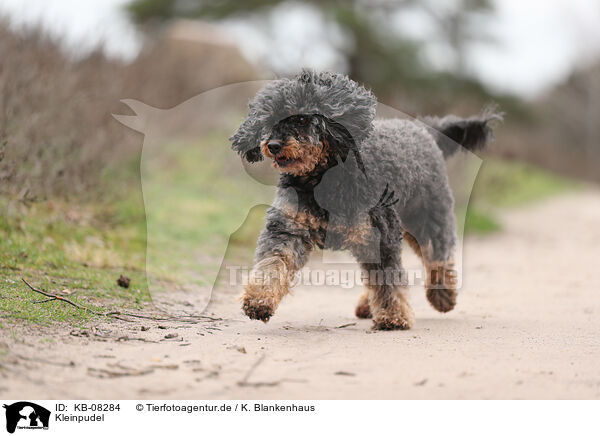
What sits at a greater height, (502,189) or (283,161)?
(502,189)

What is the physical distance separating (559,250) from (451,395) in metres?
8.22

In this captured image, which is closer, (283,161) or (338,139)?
(283,161)

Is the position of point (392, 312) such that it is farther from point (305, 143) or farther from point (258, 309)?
point (305, 143)

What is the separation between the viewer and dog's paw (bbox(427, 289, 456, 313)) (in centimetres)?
575

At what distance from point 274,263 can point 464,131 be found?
2.73m

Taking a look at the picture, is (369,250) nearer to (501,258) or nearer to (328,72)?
(328,72)

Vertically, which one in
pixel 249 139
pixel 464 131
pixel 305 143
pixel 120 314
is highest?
pixel 464 131

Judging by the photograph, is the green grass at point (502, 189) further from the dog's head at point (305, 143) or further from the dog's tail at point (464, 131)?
the dog's head at point (305, 143)

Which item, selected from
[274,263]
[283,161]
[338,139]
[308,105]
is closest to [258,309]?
[274,263]

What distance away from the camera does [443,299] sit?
5.75 m

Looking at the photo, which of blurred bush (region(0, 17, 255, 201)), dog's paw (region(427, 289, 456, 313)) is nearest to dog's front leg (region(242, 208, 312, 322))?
dog's paw (region(427, 289, 456, 313))

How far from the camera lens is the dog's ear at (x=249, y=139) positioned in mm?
4758

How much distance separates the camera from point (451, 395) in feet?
10.4
